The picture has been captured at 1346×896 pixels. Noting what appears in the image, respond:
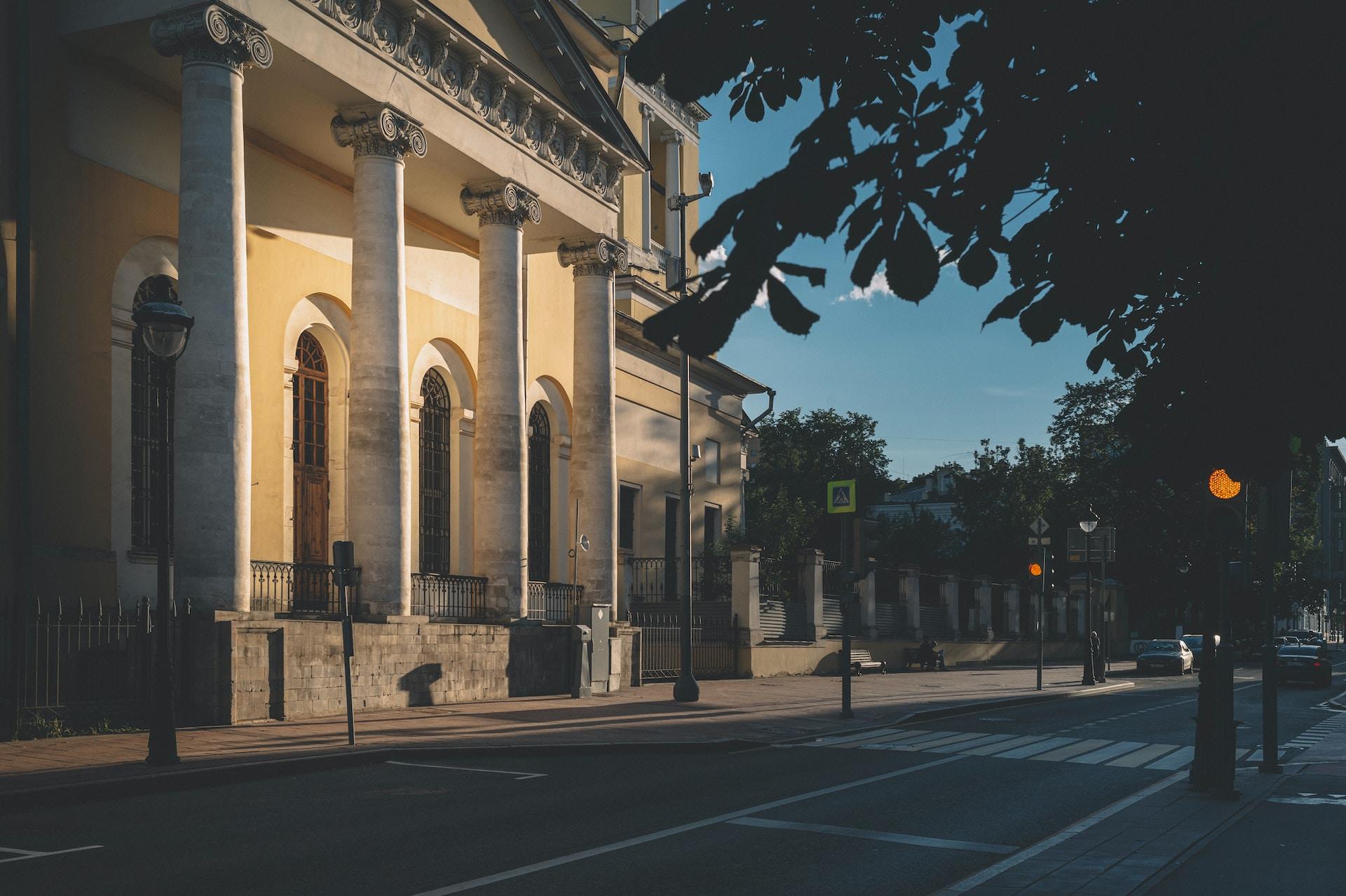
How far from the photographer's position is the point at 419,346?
28266mm

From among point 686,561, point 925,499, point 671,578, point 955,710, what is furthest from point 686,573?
point 925,499

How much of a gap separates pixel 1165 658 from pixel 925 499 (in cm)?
6640

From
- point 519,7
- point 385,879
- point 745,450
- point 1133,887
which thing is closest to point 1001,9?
point 1133,887

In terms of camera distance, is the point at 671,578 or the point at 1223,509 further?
the point at 671,578

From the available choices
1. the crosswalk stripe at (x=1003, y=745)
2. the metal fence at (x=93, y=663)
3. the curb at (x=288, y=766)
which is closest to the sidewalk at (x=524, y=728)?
the curb at (x=288, y=766)

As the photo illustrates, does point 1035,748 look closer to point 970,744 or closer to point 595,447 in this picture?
point 970,744

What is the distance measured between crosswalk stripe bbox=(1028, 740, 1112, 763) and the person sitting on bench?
2255cm

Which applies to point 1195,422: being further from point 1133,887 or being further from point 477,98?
point 477,98

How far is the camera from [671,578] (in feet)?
130

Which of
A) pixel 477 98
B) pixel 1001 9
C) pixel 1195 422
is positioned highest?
pixel 477 98

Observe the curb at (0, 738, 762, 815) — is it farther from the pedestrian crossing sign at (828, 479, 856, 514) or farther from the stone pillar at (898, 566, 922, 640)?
the stone pillar at (898, 566, 922, 640)

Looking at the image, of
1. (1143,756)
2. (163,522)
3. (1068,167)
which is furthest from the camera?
(1143,756)

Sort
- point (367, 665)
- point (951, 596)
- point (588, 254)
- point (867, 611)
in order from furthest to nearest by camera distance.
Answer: point (951, 596)
point (867, 611)
point (588, 254)
point (367, 665)

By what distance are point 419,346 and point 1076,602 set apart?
4553 centimetres
